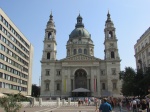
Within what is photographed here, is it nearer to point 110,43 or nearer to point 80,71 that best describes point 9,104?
point 80,71

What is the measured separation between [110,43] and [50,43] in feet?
67.0

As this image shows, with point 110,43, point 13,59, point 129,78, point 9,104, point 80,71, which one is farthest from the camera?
point 110,43

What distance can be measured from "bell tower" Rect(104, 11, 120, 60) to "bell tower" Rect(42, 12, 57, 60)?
17.8m

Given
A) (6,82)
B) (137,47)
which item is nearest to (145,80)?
(137,47)

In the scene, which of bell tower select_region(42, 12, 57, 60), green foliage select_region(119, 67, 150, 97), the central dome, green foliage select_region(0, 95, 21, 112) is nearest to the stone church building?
bell tower select_region(42, 12, 57, 60)

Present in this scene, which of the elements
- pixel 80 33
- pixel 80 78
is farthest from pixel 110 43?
pixel 80 33

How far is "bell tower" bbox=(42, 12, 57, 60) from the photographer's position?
73.1 m

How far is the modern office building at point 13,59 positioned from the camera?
49000mm

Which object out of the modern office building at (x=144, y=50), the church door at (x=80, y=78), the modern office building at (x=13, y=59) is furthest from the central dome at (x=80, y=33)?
the modern office building at (x=144, y=50)

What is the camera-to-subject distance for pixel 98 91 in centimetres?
6838

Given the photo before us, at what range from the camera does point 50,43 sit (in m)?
74.0

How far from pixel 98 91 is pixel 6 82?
97.5 feet

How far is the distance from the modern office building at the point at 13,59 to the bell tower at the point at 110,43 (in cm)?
2629

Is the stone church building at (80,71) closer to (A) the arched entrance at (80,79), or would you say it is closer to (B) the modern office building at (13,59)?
(A) the arched entrance at (80,79)
